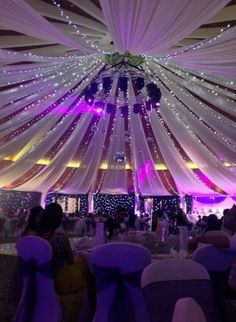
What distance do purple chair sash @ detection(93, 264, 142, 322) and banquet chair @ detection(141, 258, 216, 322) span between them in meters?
0.64

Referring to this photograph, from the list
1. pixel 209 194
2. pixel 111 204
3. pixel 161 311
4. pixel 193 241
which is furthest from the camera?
pixel 111 204

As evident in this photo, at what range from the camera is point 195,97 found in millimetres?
8039

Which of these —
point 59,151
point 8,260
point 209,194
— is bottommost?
point 8,260

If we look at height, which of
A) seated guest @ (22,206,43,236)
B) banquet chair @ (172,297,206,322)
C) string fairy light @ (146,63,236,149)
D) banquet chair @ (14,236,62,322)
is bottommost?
banquet chair @ (14,236,62,322)

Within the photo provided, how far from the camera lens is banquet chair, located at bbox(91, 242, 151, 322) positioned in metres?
2.51

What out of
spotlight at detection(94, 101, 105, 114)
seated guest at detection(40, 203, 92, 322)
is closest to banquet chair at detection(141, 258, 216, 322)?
seated guest at detection(40, 203, 92, 322)

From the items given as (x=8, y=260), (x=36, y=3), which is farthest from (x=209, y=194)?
(x=36, y=3)

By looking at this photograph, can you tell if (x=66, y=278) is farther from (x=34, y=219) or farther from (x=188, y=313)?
(x=188, y=313)

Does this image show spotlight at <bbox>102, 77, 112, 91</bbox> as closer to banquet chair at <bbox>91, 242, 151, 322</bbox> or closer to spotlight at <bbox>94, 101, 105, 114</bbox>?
spotlight at <bbox>94, 101, 105, 114</bbox>

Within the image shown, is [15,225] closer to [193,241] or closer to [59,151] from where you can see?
[59,151]

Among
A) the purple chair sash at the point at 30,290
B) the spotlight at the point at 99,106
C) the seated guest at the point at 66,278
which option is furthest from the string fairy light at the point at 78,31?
the purple chair sash at the point at 30,290

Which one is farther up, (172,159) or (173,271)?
(172,159)

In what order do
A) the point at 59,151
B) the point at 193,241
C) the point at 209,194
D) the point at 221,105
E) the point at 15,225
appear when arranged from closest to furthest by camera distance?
the point at 193,241
the point at 221,105
the point at 59,151
the point at 15,225
the point at 209,194

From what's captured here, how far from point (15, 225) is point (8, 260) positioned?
5.13m
